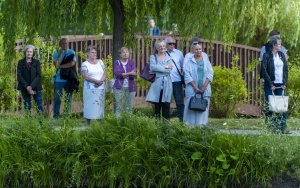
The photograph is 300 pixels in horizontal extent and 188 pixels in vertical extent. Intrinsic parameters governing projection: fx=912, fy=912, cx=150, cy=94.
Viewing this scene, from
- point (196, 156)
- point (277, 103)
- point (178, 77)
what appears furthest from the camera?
point (178, 77)

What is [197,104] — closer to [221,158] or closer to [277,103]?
[277,103]

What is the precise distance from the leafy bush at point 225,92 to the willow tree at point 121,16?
274 centimetres

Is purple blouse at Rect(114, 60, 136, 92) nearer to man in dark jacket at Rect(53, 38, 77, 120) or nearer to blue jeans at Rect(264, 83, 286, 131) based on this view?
man in dark jacket at Rect(53, 38, 77, 120)

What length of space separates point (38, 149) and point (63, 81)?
228 inches

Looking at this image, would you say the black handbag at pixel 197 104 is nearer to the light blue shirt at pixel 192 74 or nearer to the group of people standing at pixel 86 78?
the light blue shirt at pixel 192 74

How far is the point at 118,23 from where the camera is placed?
16797 millimetres

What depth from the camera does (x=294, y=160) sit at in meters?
11.6

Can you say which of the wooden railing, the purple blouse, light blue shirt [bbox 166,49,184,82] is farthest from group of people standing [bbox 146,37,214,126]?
the wooden railing

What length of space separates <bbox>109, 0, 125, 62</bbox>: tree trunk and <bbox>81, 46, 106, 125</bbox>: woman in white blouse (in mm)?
890

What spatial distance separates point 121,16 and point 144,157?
18.9ft

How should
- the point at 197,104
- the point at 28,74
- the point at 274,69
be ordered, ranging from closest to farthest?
the point at 197,104 < the point at 274,69 < the point at 28,74

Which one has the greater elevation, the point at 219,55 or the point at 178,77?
the point at 219,55

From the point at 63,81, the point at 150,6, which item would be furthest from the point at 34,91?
the point at 150,6

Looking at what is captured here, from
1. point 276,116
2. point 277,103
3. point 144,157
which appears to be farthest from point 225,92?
point 144,157
